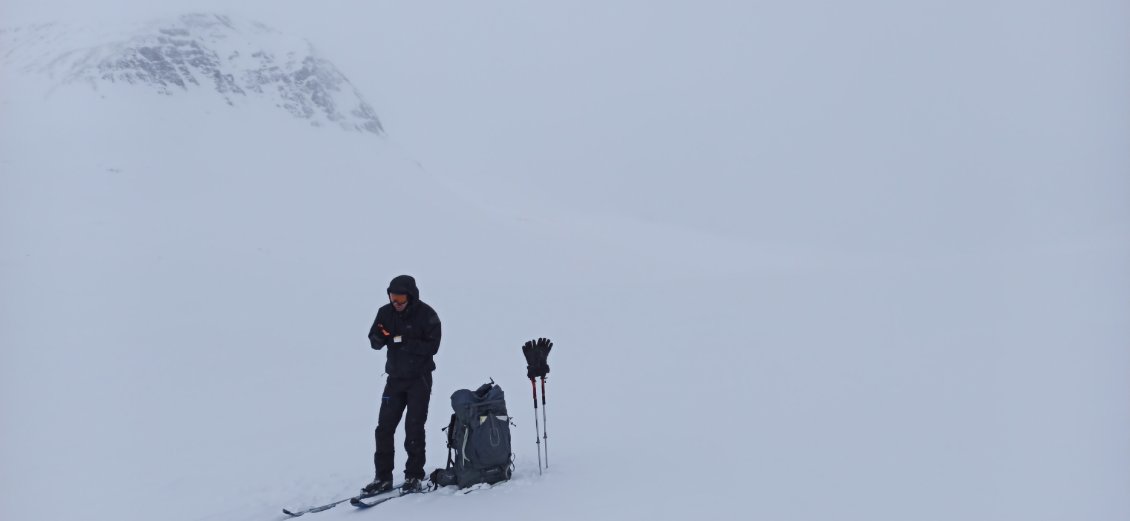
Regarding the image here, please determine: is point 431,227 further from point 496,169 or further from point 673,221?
point 496,169

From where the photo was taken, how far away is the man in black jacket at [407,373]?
21.7 feet

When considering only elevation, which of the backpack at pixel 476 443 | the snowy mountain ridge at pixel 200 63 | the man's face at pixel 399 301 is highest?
the snowy mountain ridge at pixel 200 63

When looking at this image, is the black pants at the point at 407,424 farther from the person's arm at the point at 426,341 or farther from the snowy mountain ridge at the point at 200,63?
the snowy mountain ridge at the point at 200,63

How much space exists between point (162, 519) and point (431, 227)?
2522 centimetres

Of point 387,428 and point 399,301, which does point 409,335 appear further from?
point 387,428

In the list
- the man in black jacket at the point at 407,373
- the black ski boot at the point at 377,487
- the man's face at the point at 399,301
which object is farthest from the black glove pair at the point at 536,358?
the black ski boot at the point at 377,487

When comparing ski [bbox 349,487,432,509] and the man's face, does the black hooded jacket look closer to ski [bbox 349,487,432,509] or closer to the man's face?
the man's face

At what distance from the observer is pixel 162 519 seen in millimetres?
7426

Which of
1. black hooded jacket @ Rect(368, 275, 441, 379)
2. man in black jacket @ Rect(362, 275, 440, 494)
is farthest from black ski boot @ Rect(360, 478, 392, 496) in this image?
black hooded jacket @ Rect(368, 275, 441, 379)

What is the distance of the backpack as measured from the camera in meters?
6.56

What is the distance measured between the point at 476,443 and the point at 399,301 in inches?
59.3

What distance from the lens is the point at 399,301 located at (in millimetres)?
6516

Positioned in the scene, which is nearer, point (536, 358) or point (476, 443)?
point (476, 443)

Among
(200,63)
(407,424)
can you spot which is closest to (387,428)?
(407,424)
